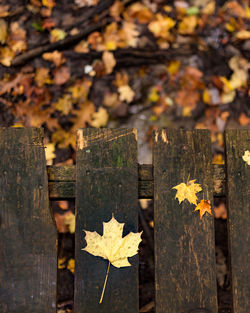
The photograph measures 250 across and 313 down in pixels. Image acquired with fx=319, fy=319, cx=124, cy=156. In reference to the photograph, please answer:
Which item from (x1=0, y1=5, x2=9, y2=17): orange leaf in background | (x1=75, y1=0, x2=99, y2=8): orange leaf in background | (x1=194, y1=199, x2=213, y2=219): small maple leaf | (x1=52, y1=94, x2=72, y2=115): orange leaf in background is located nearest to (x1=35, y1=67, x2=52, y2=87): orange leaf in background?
(x1=52, y1=94, x2=72, y2=115): orange leaf in background

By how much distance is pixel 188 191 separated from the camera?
1.33m

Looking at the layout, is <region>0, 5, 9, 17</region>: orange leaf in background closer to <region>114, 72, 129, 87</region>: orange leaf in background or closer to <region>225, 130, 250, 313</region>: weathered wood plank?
<region>114, 72, 129, 87</region>: orange leaf in background

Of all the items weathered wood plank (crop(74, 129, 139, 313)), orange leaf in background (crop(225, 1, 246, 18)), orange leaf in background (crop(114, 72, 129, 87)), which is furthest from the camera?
orange leaf in background (crop(225, 1, 246, 18))

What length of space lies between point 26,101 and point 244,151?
65.9 inches

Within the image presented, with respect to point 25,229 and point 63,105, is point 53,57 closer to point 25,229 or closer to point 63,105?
point 63,105

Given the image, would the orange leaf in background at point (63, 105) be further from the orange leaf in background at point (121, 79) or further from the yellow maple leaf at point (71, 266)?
the yellow maple leaf at point (71, 266)

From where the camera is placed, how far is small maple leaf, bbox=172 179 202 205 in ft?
4.36

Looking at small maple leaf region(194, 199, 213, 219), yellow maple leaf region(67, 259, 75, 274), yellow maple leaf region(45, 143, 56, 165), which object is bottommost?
yellow maple leaf region(67, 259, 75, 274)

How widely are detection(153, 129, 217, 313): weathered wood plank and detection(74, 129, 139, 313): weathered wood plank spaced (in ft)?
0.34

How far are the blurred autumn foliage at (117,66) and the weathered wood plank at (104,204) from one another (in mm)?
1034

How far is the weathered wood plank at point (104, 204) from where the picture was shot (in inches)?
50.6

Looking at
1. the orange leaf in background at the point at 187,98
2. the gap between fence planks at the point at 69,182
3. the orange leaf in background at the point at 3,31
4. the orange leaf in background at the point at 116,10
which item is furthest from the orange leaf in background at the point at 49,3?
the gap between fence planks at the point at 69,182

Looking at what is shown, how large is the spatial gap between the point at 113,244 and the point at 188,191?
0.38m

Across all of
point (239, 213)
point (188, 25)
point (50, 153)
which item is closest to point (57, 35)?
point (50, 153)
